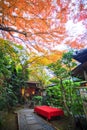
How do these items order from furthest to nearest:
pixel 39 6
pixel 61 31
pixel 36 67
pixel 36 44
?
pixel 36 67, pixel 36 44, pixel 61 31, pixel 39 6

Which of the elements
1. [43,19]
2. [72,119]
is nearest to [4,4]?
[43,19]

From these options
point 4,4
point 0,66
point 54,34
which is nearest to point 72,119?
point 0,66

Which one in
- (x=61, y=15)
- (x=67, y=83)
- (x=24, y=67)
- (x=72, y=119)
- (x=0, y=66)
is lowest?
(x=72, y=119)

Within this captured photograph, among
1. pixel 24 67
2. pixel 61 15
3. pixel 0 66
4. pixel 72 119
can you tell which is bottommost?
pixel 72 119

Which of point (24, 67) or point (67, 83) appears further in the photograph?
point (24, 67)

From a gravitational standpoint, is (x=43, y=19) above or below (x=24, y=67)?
above

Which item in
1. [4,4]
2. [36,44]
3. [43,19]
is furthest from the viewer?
[36,44]

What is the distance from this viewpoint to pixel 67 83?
10078mm

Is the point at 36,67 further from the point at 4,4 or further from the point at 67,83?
the point at 4,4

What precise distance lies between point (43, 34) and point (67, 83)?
5108 mm

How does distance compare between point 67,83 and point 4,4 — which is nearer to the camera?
point 4,4

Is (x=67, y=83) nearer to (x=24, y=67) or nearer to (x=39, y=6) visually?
(x=39, y=6)

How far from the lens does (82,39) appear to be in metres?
11.1

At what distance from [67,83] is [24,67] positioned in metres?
14.8
